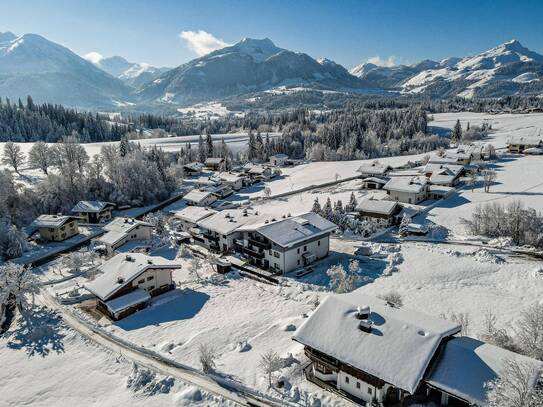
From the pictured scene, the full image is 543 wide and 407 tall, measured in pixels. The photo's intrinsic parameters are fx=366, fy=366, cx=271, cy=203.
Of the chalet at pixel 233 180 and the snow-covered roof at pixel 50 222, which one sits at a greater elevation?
the chalet at pixel 233 180

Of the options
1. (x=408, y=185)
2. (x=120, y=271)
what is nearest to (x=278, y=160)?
(x=408, y=185)

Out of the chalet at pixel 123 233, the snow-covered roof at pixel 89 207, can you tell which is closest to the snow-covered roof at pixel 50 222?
the snow-covered roof at pixel 89 207

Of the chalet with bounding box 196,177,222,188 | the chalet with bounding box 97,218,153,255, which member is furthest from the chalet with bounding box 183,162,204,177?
the chalet with bounding box 97,218,153,255

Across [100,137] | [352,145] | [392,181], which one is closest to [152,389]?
[392,181]

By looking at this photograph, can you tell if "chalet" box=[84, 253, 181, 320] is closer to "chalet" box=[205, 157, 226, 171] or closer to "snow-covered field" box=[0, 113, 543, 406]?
"snow-covered field" box=[0, 113, 543, 406]

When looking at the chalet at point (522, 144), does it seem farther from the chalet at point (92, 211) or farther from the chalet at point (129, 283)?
the chalet at point (92, 211)

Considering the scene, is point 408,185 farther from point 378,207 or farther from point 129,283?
point 129,283
